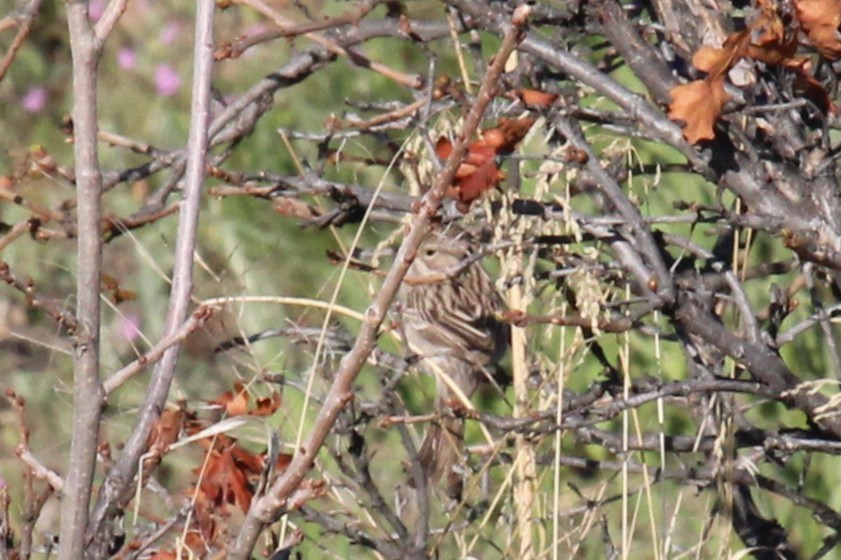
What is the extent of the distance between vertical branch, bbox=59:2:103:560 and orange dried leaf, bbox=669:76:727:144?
0.88 meters

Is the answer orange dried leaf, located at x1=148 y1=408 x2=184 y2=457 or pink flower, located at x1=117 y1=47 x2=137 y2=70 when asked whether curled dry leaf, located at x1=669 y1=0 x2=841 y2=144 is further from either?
pink flower, located at x1=117 y1=47 x2=137 y2=70

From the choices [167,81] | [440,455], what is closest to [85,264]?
[440,455]

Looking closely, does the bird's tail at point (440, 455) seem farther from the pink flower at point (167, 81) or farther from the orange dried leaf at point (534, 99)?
the pink flower at point (167, 81)

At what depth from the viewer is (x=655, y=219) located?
8.22 feet

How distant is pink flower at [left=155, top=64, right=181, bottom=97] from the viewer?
22.4 feet

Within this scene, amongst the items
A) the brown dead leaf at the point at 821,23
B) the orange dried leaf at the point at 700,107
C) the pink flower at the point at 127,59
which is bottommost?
the pink flower at the point at 127,59

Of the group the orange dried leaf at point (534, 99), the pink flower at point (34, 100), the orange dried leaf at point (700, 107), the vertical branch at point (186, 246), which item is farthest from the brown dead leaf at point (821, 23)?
the pink flower at point (34, 100)

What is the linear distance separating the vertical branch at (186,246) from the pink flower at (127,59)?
518 cm

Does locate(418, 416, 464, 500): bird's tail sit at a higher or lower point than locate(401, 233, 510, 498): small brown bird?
higher

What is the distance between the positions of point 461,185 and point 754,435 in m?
0.77

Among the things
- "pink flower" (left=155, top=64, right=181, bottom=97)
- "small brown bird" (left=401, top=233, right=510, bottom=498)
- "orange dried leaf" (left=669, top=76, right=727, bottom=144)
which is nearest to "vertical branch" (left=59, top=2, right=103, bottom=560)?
"orange dried leaf" (left=669, top=76, right=727, bottom=144)

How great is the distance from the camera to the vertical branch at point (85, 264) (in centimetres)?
180

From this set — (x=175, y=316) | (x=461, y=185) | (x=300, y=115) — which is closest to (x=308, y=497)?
(x=175, y=316)

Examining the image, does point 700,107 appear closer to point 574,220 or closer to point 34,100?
point 574,220
